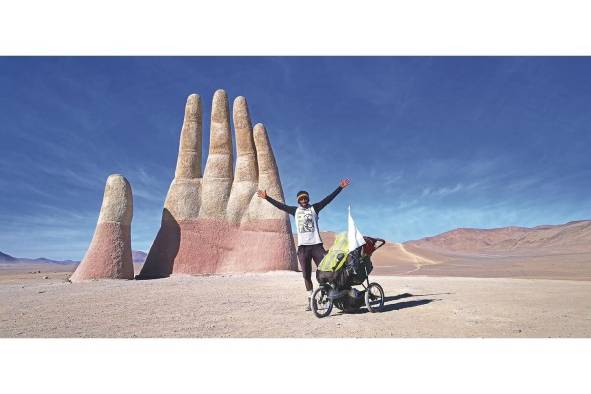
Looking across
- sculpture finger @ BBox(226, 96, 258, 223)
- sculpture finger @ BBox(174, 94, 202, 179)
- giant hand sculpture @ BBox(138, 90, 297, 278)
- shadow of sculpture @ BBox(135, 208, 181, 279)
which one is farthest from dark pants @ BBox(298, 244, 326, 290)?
sculpture finger @ BBox(174, 94, 202, 179)

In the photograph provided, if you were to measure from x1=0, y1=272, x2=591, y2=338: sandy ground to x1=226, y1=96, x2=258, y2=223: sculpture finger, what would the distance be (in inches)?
332

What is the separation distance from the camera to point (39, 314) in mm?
6281

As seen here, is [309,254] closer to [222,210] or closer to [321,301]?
[321,301]

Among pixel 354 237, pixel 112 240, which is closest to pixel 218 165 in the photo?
pixel 112 240

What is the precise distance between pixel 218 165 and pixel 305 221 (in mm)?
12073

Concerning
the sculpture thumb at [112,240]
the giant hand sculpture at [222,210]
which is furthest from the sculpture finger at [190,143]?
the sculpture thumb at [112,240]

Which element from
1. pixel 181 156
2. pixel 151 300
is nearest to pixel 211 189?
pixel 181 156

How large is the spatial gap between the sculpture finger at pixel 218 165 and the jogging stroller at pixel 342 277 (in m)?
11.5

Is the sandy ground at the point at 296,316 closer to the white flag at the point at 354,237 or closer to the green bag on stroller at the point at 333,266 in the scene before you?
the green bag on stroller at the point at 333,266

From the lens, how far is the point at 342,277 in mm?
5309

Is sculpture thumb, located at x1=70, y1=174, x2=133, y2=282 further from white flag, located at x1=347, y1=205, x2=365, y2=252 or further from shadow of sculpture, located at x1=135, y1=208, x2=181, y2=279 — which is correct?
white flag, located at x1=347, y1=205, x2=365, y2=252

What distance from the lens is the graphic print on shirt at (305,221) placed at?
589 centimetres

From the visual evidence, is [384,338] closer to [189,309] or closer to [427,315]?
[427,315]

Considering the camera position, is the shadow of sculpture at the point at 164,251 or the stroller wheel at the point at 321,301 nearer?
the stroller wheel at the point at 321,301
